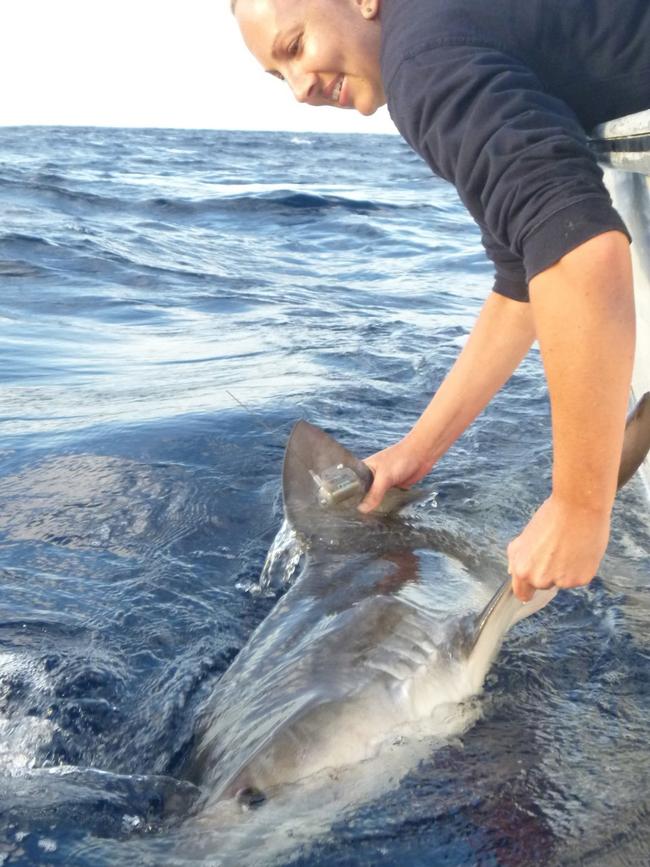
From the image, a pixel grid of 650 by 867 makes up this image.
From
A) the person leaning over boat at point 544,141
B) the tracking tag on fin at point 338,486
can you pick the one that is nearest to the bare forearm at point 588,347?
the person leaning over boat at point 544,141

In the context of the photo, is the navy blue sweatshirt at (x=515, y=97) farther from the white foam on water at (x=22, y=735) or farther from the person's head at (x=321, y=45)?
the white foam on water at (x=22, y=735)

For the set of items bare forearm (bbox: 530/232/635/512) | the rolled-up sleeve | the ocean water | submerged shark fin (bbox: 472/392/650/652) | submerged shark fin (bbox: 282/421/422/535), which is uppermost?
the rolled-up sleeve

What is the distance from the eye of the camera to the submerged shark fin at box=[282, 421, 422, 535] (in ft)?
10.3

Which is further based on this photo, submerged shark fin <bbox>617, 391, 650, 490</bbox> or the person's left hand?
submerged shark fin <bbox>617, 391, 650, 490</bbox>

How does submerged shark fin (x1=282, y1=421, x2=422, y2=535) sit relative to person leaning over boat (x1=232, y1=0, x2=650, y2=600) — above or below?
below

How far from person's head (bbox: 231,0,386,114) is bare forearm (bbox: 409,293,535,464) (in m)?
0.79

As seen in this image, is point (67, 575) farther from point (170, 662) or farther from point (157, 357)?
point (157, 357)

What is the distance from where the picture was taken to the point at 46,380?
5.85 m

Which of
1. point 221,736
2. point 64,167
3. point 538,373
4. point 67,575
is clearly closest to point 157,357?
point 538,373

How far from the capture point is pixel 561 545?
1980 mm

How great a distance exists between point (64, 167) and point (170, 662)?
1920 cm

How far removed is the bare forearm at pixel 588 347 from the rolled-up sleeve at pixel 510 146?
4 centimetres

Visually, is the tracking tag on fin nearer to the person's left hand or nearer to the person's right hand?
the person's right hand

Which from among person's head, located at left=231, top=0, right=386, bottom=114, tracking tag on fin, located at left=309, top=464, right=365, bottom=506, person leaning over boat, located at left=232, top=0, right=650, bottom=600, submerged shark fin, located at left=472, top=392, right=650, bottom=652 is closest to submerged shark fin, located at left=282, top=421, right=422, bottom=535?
tracking tag on fin, located at left=309, top=464, right=365, bottom=506
